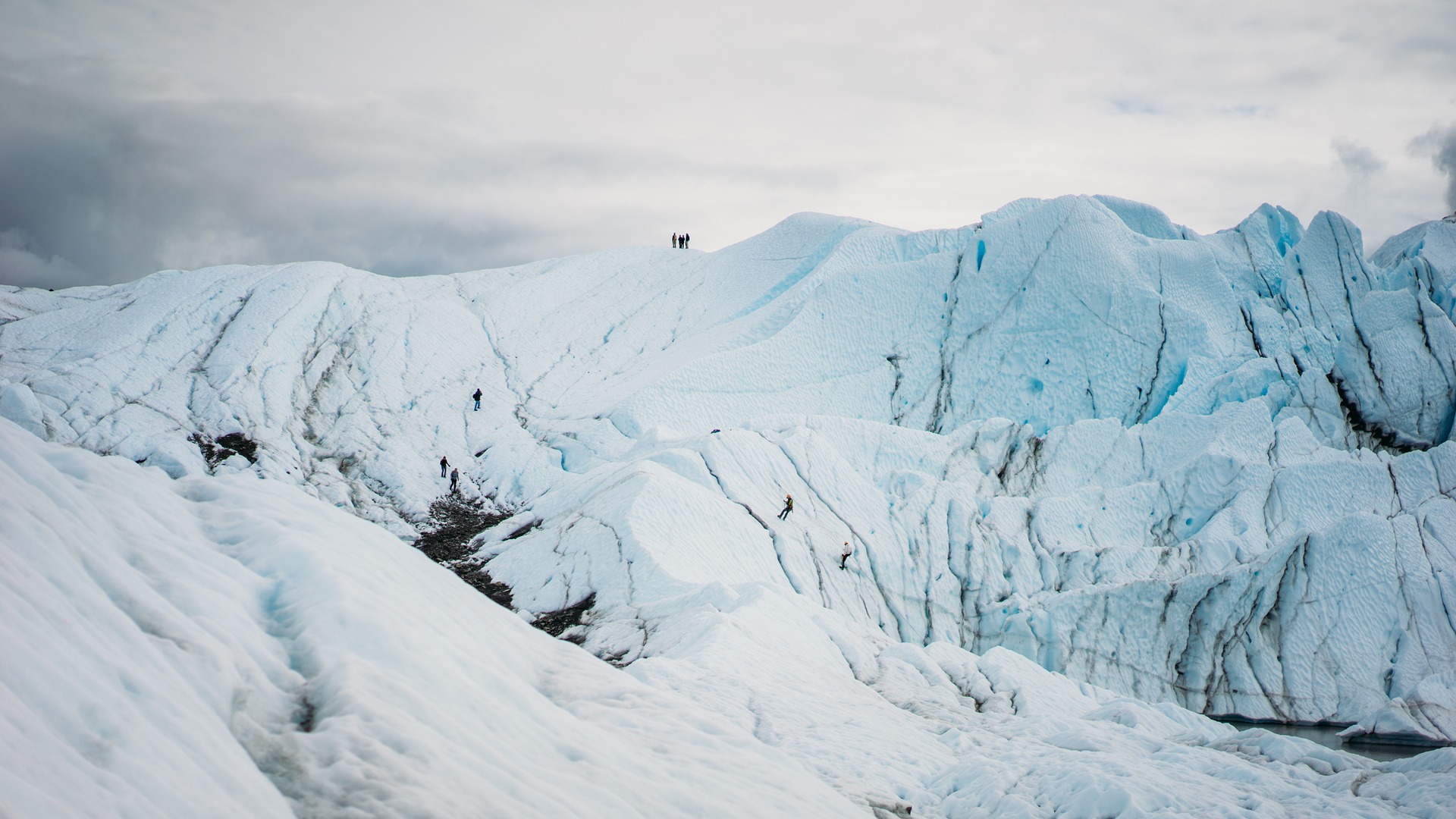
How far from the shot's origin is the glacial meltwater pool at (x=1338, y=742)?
24875 millimetres

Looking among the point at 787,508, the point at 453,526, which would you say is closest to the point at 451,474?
the point at 453,526

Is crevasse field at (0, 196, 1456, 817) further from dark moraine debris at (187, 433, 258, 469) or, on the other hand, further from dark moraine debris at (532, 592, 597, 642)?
dark moraine debris at (532, 592, 597, 642)

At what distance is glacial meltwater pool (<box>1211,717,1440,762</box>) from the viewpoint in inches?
979

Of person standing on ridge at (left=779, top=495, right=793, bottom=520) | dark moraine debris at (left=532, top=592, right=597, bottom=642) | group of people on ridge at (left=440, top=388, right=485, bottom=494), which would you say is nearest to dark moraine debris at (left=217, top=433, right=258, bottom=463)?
group of people on ridge at (left=440, top=388, right=485, bottom=494)

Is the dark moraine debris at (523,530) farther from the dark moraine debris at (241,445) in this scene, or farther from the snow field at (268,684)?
the snow field at (268,684)

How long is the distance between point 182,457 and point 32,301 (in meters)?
23.4

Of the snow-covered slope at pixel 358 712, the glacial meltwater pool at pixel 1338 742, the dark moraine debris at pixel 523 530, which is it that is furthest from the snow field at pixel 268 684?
the glacial meltwater pool at pixel 1338 742

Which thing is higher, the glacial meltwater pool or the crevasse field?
the crevasse field

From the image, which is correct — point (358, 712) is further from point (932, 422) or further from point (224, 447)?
point (932, 422)

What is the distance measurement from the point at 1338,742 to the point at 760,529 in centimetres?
1831

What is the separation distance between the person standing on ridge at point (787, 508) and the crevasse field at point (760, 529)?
0.41 m

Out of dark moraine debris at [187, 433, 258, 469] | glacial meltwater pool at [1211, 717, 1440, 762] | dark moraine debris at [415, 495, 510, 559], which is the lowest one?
glacial meltwater pool at [1211, 717, 1440, 762]

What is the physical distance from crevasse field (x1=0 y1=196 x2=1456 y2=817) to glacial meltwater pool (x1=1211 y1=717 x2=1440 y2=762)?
1.68 feet

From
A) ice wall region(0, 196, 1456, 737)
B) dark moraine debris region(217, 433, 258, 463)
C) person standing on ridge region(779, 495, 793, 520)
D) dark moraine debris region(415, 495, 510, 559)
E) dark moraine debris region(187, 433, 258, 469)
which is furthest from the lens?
dark moraine debris region(217, 433, 258, 463)
